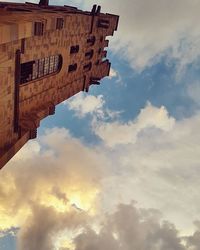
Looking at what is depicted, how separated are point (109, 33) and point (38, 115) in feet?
56.2

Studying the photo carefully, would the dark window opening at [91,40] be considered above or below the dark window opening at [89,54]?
above

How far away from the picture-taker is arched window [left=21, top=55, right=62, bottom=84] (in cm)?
2647

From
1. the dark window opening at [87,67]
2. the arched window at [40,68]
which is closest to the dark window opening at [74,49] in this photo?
the arched window at [40,68]

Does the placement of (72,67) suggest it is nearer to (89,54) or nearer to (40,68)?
(89,54)

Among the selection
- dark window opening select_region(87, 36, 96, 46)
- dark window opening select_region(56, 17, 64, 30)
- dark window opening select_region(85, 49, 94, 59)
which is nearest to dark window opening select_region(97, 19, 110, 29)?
dark window opening select_region(87, 36, 96, 46)

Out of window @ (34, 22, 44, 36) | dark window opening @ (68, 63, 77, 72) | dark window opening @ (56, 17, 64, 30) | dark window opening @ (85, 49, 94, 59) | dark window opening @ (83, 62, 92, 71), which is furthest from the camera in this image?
dark window opening @ (83, 62, 92, 71)

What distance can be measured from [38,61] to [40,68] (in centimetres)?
78

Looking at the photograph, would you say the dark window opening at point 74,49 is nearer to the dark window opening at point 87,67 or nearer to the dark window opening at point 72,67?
the dark window opening at point 72,67

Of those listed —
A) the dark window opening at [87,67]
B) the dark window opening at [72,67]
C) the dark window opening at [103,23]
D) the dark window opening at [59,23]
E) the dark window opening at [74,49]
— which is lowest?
the dark window opening at [87,67]

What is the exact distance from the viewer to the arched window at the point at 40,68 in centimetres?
2647

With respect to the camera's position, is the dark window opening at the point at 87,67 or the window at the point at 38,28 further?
the dark window opening at the point at 87,67

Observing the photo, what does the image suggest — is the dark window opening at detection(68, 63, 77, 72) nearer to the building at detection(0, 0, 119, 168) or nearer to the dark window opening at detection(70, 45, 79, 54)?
the building at detection(0, 0, 119, 168)

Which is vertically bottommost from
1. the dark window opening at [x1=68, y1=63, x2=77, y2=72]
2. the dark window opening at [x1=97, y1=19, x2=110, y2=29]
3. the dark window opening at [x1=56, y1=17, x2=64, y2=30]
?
the dark window opening at [x1=68, y1=63, x2=77, y2=72]

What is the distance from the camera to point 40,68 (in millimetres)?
28391
